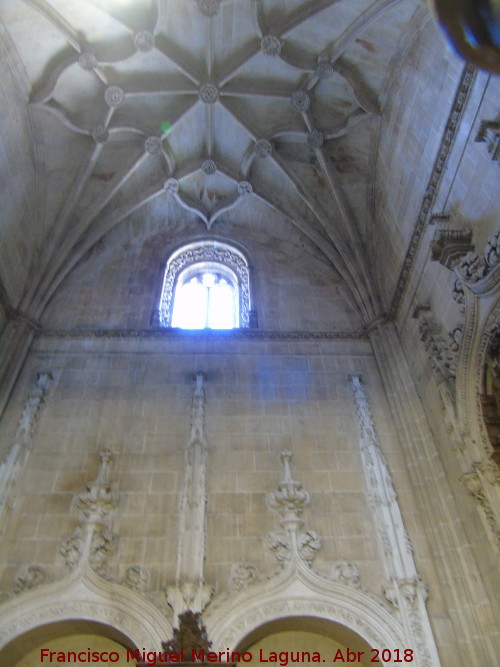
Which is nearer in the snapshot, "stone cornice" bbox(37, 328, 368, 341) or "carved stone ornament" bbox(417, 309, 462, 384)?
"carved stone ornament" bbox(417, 309, 462, 384)

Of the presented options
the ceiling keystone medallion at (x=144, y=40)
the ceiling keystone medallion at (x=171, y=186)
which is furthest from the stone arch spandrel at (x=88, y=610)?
the ceiling keystone medallion at (x=144, y=40)

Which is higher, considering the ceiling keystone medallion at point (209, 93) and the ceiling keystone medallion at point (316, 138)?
the ceiling keystone medallion at point (209, 93)

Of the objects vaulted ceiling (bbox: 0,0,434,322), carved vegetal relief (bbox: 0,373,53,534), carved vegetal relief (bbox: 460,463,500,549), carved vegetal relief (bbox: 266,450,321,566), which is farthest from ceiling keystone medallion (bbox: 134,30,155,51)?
carved vegetal relief (bbox: 460,463,500,549)

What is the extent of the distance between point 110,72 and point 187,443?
857cm

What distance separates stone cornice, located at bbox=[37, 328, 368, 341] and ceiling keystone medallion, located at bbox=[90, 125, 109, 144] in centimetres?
460

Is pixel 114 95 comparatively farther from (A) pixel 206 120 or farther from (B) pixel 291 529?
(B) pixel 291 529

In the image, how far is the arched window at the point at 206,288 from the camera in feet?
39.4

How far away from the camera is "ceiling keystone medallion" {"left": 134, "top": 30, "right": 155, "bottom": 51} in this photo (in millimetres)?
10977

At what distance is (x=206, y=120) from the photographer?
41.5 ft

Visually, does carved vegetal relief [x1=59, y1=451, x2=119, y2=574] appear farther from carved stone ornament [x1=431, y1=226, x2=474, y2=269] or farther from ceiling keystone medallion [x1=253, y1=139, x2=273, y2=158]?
ceiling keystone medallion [x1=253, y1=139, x2=273, y2=158]

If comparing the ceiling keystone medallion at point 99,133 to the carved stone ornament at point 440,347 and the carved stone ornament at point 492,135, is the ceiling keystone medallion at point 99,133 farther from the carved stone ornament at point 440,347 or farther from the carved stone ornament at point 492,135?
the carved stone ornament at point 492,135

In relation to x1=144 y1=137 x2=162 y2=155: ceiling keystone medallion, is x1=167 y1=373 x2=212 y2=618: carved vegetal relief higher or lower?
lower

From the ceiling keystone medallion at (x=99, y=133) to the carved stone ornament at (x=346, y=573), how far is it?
33.8 feet

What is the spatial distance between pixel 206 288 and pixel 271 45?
224 inches
